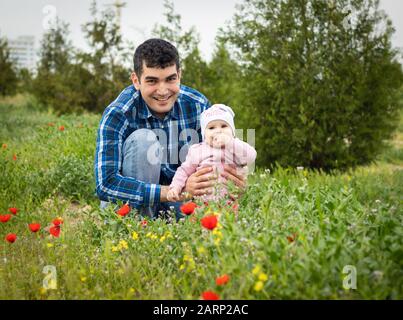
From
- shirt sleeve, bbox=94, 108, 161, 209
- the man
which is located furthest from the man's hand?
shirt sleeve, bbox=94, 108, 161, 209

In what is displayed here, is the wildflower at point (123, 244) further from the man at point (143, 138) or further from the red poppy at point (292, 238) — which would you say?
the red poppy at point (292, 238)

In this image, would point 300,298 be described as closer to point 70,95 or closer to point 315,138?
point 315,138

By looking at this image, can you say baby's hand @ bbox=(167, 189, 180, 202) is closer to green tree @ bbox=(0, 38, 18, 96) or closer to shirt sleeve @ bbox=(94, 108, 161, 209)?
shirt sleeve @ bbox=(94, 108, 161, 209)

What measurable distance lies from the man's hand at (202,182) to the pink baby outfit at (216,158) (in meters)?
0.08

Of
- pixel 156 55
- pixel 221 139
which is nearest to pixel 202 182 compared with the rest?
pixel 221 139

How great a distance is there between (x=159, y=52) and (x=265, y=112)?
170 inches

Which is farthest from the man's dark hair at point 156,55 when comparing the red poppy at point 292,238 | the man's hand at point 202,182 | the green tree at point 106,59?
the green tree at point 106,59

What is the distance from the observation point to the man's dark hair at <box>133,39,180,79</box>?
3.90 meters

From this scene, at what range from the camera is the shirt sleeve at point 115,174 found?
3893 mm

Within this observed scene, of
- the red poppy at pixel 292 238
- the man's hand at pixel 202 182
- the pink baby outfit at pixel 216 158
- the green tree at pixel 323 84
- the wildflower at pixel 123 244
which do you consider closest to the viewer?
the red poppy at pixel 292 238

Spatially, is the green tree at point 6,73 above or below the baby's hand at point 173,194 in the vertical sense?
above

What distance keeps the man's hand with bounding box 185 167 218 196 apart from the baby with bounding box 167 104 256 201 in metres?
0.08

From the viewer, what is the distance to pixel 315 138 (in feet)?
25.1

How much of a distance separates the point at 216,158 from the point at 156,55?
3.02 feet
